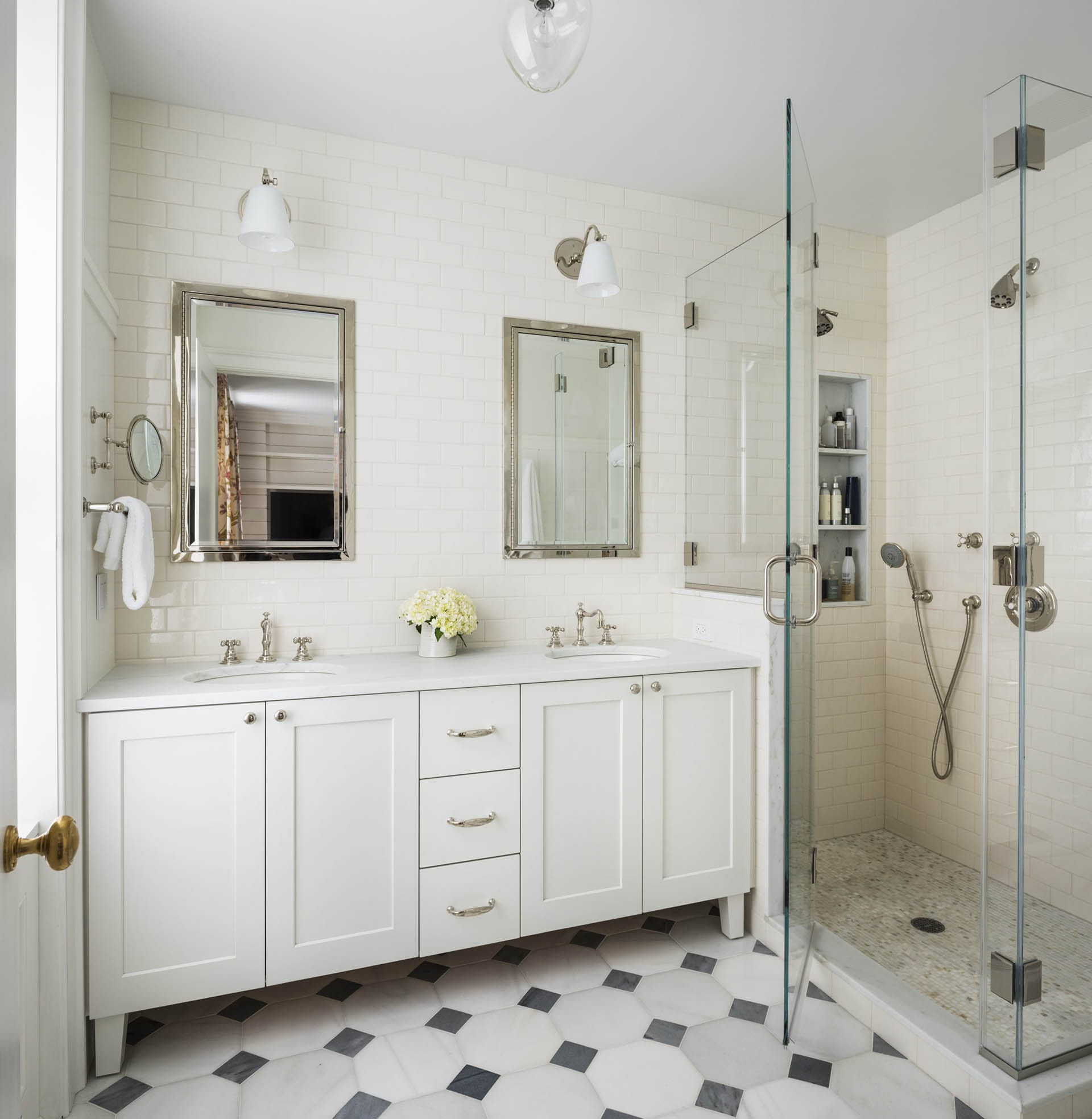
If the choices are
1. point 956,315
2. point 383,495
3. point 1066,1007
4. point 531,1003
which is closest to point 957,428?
point 956,315

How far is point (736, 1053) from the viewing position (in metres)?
1.92

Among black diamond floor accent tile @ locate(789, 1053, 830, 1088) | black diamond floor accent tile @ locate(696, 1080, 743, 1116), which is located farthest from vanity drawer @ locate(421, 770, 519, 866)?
black diamond floor accent tile @ locate(789, 1053, 830, 1088)

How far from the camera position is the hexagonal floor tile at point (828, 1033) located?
193 centimetres

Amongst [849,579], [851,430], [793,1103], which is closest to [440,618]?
[793,1103]

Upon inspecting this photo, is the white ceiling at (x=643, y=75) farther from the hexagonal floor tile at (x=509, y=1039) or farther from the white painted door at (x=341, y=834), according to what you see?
the hexagonal floor tile at (x=509, y=1039)

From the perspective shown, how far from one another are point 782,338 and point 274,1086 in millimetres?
2672

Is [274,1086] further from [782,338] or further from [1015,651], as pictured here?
[782,338]

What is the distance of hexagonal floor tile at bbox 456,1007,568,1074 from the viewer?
6.22 feet

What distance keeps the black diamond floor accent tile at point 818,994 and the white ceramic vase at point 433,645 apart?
150cm

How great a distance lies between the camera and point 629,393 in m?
2.95

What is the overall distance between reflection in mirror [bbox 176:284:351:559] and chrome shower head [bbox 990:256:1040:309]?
75.5 inches

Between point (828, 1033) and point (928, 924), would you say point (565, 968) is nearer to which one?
point (828, 1033)

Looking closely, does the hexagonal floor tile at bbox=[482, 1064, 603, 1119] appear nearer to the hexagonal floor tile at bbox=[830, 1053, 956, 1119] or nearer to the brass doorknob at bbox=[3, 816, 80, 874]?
the hexagonal floor tile at bbox=[830, 1053, 956, 1119]

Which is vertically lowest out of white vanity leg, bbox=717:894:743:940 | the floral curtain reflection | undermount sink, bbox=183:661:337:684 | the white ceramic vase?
white vanity leg, bbox=717:894:743:940
